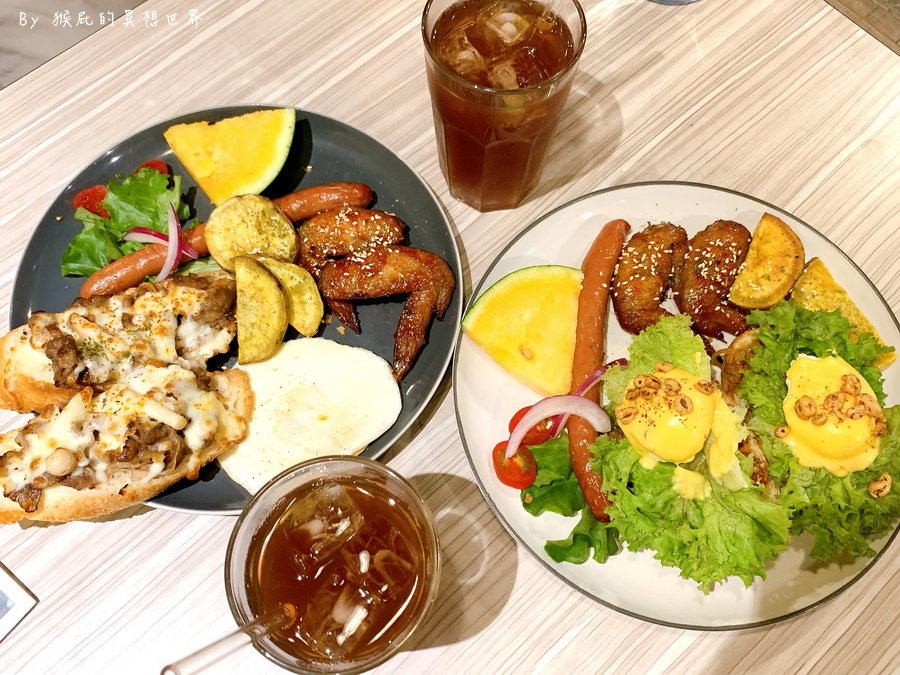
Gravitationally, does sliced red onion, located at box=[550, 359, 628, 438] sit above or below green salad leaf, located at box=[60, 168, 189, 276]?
below

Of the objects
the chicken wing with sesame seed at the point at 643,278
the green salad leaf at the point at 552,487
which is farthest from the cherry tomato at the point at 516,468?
the chicken wing with sesame seed at the point at 643,278

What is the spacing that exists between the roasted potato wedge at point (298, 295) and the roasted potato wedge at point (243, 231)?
0.05 m

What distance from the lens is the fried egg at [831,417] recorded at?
5.91 feet

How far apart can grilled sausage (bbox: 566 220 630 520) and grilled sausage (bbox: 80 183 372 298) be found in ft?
2.65

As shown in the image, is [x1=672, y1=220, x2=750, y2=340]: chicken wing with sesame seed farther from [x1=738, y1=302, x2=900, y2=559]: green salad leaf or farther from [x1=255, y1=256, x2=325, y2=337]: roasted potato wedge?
[x1=255, y1=256, x2=325, y2=337]: roasted potato wedge

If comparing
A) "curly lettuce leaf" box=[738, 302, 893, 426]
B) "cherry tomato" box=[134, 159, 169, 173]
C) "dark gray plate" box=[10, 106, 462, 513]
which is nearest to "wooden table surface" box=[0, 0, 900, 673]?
"dark gray plate" box=[10, 106, 462, 513]

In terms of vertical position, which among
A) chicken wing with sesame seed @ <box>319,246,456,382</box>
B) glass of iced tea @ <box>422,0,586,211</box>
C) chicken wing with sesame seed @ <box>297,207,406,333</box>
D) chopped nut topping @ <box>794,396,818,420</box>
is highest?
glass of iced tea @ <box>422,0,586,211</box>

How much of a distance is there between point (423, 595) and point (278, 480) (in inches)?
19.0

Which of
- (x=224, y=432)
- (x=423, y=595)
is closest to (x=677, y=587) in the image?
(x=423, y=595)

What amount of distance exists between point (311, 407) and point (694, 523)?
1194 millimetres

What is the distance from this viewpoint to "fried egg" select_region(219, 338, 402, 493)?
201cm

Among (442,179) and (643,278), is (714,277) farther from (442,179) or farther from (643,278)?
(442,179)

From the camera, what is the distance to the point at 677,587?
6.21ft

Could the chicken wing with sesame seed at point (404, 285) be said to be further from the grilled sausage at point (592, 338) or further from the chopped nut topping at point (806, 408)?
the chopped nut topping at point (806, 408)
